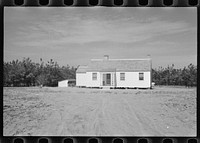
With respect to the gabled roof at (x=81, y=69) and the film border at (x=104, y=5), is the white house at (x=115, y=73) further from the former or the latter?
the film border at (x=104, y=5)

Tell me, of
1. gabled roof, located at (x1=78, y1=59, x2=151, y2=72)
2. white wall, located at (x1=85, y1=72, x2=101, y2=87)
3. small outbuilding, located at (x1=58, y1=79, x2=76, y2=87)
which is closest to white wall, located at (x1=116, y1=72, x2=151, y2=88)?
gabled roof, located at (x1=78, y1=59, x2=151, y2=72)

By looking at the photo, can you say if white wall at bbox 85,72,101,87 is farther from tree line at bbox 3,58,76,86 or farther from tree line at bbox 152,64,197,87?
tree line at bbox 152,64,197,87

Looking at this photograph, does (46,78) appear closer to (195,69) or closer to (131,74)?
(131,74)

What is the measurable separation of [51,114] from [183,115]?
248cm

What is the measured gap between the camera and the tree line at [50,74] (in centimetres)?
453

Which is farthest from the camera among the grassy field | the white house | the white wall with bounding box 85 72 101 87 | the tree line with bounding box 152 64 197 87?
the white wall with bounding box 85 72 101 87

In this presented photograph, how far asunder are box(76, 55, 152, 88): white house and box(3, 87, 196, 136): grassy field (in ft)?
0.54

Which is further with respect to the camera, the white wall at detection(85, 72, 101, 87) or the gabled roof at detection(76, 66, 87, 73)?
the white wall at detection(85, 72, 101, 87)

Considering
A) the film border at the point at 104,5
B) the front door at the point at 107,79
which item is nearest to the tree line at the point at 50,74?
the front door at the point at 107,79

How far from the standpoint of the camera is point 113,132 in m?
4.26

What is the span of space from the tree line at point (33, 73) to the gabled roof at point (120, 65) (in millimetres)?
417

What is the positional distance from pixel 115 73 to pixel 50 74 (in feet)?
4.52

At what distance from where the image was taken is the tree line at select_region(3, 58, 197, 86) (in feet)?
14.9

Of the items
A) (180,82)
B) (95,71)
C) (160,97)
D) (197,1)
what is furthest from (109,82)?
(197,1)
